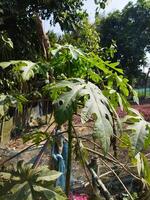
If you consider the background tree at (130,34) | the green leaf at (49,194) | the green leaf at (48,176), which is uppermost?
the background tree at (130,34)

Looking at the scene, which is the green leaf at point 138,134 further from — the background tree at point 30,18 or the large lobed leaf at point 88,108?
the background tree at point 30,18

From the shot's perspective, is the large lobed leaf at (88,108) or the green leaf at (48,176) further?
the green leaf at (48,176)

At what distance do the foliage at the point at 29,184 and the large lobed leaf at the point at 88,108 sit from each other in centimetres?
32

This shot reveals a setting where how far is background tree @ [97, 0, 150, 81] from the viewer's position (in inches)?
1159

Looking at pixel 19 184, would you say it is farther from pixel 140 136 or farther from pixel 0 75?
pixel 0 75

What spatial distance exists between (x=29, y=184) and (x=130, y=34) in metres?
28.5

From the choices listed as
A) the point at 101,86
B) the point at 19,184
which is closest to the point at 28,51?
the point at 101,86

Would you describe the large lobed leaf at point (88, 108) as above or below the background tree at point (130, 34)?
below

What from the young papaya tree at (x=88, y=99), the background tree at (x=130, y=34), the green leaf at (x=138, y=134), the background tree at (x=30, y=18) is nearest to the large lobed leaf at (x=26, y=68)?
the young papaya tree at (x=88, y=99)

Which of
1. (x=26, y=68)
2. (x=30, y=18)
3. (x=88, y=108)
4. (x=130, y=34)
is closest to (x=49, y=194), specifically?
(x=88, y=108)

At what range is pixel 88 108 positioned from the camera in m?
1.69

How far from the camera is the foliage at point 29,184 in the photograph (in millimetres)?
1789

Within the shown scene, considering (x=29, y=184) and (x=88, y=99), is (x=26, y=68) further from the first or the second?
(x=29, y=184)

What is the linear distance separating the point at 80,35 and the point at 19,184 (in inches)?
320
